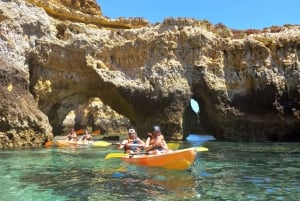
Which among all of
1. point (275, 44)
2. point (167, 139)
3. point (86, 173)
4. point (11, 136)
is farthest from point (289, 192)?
point (275, 44)

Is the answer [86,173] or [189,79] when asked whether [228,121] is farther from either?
[86,173]

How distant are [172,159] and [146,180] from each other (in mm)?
1694

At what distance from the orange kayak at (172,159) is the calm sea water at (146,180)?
291 mm

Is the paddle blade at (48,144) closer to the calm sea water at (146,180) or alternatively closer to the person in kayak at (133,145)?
the calm sea water at (146,180)

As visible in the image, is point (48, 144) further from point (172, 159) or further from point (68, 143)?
point (172, 159)

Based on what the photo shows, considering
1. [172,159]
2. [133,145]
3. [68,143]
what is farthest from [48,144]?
[172,159]

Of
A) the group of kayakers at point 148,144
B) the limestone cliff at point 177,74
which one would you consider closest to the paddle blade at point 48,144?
the limestone cliff at point 177,74

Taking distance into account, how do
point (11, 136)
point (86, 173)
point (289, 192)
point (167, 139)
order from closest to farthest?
point (289, 192), point (86, 173), point (11, 136), point (167, 139)

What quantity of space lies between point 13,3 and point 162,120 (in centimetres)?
1361

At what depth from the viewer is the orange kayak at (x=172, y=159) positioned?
532 inches

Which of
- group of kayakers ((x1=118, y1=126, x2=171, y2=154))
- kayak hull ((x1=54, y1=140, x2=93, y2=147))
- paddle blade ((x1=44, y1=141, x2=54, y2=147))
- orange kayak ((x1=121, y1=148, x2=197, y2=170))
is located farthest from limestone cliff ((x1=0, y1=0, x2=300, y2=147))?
orange kayak ((x1=121, y1=148, x2=197, y2=170))

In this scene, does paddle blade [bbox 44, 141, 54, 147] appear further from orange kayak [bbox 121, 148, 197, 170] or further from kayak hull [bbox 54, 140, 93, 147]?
orange kayak [bbox 121, 148, 197, 170]

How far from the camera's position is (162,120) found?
31109 mm

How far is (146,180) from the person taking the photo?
1251 cm
